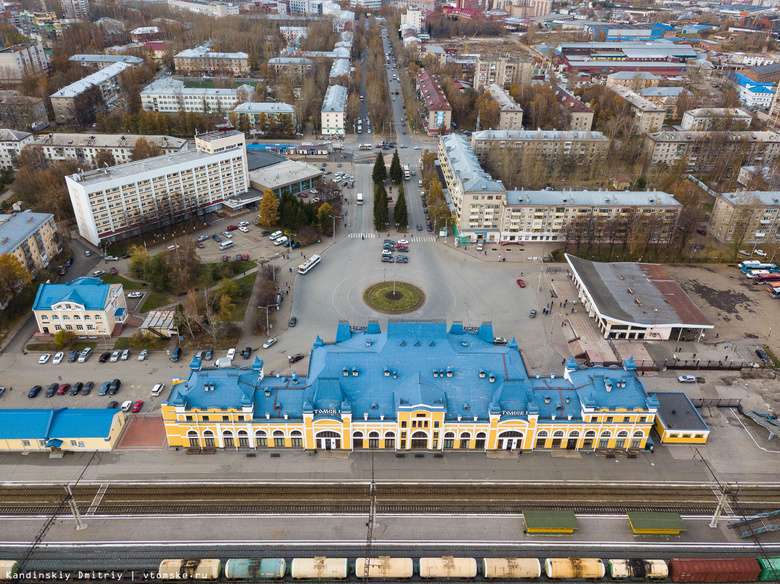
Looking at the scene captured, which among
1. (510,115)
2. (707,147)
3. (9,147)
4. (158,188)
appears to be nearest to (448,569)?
(158,188)

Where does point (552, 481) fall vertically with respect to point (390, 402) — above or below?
below

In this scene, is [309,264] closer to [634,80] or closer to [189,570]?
[189,570]

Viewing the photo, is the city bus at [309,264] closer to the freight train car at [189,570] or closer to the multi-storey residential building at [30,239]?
the multi-storey residential building at [30,239]

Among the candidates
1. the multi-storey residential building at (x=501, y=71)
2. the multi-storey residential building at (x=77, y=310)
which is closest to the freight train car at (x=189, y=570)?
Answer: the multi-storey residential building at (x=77, y=310)

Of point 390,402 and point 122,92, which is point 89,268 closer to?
point 390,402

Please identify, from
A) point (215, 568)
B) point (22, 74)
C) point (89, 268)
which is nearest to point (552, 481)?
point (215, 568)

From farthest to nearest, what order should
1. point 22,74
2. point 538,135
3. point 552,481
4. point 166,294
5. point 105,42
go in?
point 105,42 < point 22,74 < point 538,135 < point 166,294 < point 552,481
